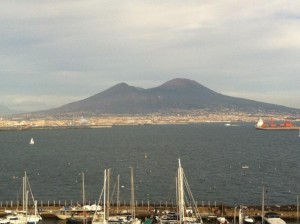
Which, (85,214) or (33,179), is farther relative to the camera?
(33,179)

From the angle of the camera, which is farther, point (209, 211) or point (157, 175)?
point (157, 175)

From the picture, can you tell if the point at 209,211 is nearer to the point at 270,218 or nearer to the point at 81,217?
the point at 270,218

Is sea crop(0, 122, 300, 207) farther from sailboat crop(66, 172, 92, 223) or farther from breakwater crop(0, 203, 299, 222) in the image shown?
breakwater crop(0, 203, 299, 222)

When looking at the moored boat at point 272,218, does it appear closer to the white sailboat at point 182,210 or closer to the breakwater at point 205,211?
the breakwater at point 205,211

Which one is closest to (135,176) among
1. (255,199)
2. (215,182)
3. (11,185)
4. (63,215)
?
(215,182)

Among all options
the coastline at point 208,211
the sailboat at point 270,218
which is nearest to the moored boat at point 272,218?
the sailboat at point 270,218

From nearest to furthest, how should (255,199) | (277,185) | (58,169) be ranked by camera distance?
(255,199), (277,185), (58,169)

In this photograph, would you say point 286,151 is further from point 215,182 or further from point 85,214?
point 85,214

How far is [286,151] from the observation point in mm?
99312

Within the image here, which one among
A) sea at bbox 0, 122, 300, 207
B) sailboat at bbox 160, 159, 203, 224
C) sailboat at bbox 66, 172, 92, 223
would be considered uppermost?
sailboat at bbox 160, 159, 203, 224

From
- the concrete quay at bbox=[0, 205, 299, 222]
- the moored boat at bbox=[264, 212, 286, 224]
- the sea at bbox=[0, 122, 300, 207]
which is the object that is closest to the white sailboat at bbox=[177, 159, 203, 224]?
the concrete quay at bbox=[0, 205, 299, 222]

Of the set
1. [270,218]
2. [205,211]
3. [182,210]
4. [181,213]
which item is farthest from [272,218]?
[181,213]

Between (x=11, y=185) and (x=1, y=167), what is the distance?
19.0 metres

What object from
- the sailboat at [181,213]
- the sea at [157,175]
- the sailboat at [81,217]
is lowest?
the sea at [157,175]
